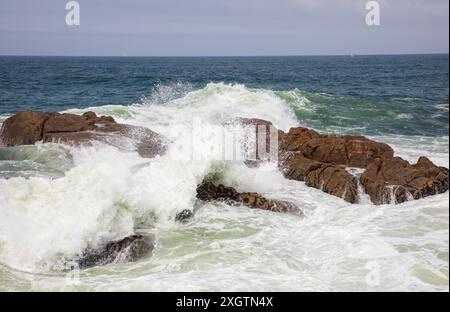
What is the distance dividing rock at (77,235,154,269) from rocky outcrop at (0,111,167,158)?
5024 millimetres

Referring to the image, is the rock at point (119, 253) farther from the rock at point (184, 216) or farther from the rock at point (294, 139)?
the rock at point (294, 139)

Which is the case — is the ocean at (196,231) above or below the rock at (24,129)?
below

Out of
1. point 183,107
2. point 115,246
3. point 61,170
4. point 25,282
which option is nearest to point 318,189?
point 115,246

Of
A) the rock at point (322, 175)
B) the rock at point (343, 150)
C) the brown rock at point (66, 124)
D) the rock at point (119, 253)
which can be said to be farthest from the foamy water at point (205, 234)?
the brown rock at point (66, 124)

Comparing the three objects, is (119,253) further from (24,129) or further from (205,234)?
(24,129)

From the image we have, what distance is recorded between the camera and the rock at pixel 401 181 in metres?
9.53

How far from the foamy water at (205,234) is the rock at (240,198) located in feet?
0.72

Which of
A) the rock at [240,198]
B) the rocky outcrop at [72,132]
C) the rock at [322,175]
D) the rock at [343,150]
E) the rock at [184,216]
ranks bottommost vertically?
the rock at [184,216]

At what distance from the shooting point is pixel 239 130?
13656 mm

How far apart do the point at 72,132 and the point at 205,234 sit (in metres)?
6.58

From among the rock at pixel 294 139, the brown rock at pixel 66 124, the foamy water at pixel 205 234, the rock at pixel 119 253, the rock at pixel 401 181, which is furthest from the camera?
the brown rock at pixel 66 124

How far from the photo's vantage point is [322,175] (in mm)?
10711

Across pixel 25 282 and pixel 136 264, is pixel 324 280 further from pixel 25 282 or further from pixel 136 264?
pixel 25 282

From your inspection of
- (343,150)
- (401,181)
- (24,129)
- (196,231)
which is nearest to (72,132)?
(24,129)
